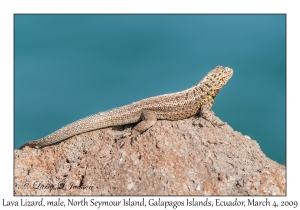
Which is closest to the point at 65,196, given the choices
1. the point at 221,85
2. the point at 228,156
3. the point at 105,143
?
the point at 105,143

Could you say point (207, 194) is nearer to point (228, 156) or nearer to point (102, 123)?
point (228, 156)

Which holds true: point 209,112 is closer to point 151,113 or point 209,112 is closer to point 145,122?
point 151,113

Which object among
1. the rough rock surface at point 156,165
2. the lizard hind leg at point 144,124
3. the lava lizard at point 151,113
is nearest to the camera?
the rough rock surface at point 156,165

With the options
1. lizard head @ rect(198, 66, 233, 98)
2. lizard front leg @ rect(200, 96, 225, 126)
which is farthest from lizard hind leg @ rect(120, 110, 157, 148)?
lizard head @ rect(198, 66, 233, 98)

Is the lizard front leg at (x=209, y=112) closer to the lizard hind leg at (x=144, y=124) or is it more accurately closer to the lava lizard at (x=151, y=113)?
the lava lizard at (x=151, y=113)

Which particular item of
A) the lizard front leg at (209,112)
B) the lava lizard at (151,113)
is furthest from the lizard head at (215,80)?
the lizard front leg at (209,112)

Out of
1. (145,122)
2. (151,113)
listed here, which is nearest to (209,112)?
(151,113)

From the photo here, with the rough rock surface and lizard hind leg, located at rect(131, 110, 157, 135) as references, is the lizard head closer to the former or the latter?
the rough rock surface
